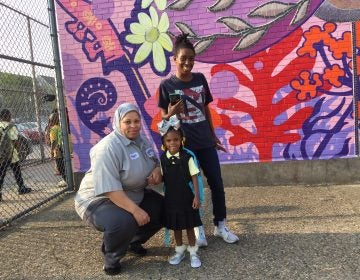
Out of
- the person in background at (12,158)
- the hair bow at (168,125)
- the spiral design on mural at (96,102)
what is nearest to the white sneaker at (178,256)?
the hair bow at (168,125)

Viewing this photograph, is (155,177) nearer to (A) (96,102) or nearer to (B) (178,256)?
(B) (178,256)

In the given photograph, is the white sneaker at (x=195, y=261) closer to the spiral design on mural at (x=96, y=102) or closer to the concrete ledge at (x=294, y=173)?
the concrete ledge at (x=294, y=173)

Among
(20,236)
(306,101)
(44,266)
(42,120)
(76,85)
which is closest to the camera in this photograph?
(44,266)

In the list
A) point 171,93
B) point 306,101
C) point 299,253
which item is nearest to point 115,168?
point 171,93

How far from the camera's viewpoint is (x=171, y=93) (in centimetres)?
372

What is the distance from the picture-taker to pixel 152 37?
19.0 ft

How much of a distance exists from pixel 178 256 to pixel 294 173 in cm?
276

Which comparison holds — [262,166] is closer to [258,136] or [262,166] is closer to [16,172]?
[258,136]

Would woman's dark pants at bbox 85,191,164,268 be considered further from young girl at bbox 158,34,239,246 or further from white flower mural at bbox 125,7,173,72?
white flower mural at bbox 125,7,173,72

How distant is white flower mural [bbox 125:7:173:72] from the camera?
5742 millimetres

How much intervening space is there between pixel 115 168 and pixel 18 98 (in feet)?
9.81

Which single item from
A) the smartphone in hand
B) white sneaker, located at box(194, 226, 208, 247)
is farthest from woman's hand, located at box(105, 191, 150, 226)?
the smartphone in hand

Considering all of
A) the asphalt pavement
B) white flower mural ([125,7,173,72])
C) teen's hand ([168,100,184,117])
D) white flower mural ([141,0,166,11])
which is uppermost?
white flower mural ([141,0,166,11])

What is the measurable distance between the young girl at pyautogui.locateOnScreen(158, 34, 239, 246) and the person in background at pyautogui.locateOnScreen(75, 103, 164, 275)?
1.17ft
